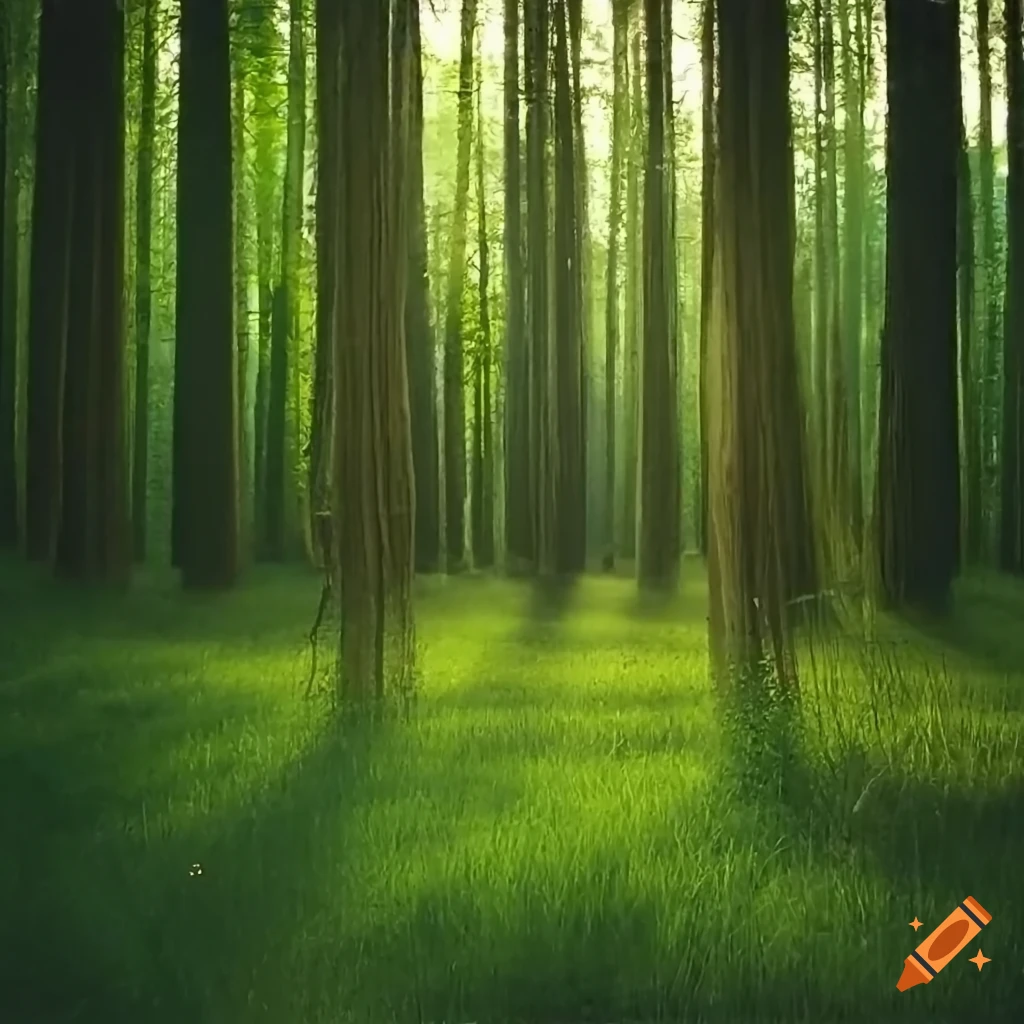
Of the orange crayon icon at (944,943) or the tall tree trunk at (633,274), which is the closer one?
the orange crayon icon at (944,943)

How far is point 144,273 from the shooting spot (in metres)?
1.90

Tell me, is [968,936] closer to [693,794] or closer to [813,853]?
[813,853]

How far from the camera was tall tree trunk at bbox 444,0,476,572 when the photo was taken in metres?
1.85

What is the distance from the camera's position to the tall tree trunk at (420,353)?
1.84m

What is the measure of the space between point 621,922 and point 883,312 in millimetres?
1112

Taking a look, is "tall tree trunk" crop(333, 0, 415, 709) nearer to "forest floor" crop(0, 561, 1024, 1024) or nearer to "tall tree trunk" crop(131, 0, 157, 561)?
"forest floor" crop(0, 561, 1024, 1024)

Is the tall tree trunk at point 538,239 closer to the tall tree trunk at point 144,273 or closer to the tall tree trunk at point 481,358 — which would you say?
the tall tree trunk at point 481,358

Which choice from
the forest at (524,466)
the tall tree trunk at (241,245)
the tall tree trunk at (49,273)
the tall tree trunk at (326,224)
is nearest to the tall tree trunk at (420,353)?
the forest at (524,466)

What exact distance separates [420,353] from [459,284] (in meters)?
0.14

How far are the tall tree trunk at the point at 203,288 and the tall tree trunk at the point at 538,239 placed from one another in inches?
20.0

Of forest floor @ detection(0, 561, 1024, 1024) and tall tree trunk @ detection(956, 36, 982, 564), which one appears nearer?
forest floor @ detection(0, 561, 1024, 1024)

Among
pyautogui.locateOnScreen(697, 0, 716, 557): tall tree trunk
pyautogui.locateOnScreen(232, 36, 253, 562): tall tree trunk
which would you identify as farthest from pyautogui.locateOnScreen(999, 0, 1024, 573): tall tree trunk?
pyautogui.locateOnScreen(232, 36, 253, 562): tall tree trunk

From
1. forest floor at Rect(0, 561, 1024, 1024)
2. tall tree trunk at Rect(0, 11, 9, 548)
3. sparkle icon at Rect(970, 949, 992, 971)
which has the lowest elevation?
sparkle icon at Rect(970, 949, 992, 971)

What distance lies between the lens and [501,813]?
178 cm
